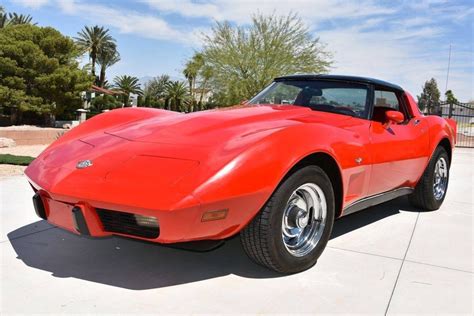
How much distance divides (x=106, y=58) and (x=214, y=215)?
163 feet

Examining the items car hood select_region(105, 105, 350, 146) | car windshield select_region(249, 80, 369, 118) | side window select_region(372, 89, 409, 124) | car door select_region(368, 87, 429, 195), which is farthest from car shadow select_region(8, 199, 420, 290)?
side window select_region(372, 89, 409, 124)

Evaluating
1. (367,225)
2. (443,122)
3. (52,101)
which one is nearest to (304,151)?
(367,225)

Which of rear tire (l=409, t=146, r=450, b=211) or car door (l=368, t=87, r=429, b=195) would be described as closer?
car door (l=368, t=87, r=429, b=195)

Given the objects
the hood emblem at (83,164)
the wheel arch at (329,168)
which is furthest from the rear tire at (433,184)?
the hood emblem at (83,164)

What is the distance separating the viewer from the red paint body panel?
2201 mm

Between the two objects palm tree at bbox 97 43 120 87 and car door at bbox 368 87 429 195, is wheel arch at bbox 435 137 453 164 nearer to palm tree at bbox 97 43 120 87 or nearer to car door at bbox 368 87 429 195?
car door at bbox 368 87 429 195

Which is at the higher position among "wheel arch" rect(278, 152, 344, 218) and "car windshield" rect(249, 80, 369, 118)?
"car windshield" rect(249, 80, 369, 118)

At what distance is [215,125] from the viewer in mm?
2871

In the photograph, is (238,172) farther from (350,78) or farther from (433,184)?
(433,184)

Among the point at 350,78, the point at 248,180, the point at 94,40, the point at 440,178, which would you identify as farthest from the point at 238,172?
the point at 94,40

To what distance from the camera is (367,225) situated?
3984mm

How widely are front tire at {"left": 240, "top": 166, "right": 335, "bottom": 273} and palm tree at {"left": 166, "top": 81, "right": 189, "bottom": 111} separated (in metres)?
51.9

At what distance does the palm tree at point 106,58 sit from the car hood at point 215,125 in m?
47.3

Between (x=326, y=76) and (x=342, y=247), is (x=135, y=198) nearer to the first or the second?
(x=342, y=247)
